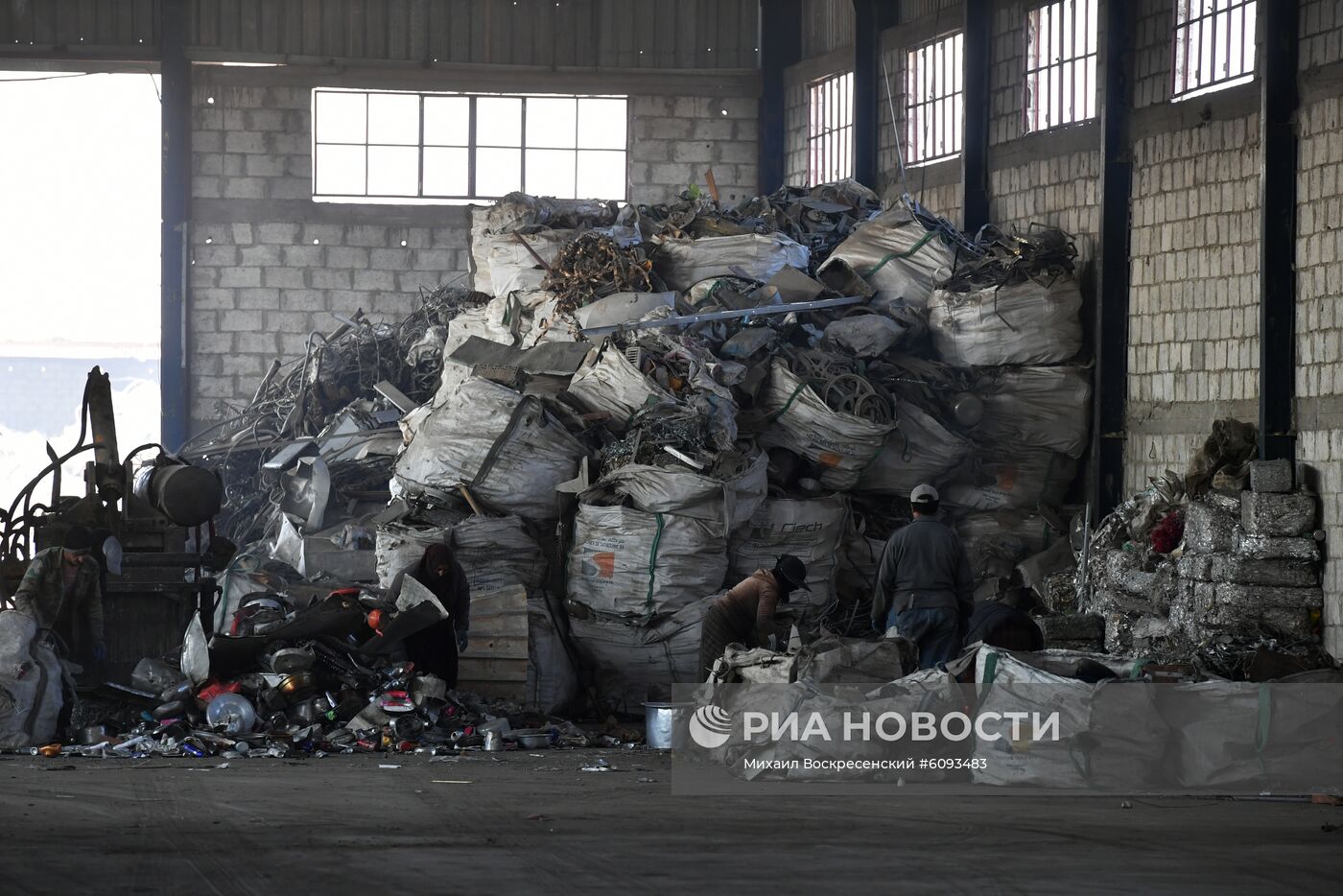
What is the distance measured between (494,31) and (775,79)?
2.79 metres

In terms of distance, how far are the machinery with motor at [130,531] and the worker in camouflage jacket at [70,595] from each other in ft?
0.51

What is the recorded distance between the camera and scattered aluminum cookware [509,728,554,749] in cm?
839

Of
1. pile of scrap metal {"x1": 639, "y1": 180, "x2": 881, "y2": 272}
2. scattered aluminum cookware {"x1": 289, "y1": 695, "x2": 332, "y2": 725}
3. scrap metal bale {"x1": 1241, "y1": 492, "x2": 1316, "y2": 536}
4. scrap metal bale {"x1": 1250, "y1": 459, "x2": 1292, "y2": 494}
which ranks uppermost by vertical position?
pile of scrap metal {"x1": 639, "y1": 180, "x2": 881, "y2": 272}

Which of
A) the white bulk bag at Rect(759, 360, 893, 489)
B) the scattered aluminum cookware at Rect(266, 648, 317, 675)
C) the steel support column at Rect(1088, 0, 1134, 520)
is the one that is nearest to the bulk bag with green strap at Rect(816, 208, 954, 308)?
the steel support column at Rect(1088, 0, 1134, 520)

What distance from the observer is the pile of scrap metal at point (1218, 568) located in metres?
9.30

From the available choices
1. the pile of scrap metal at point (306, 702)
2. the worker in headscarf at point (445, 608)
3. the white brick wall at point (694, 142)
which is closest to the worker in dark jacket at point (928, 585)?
the pile of scrap metal at point (306, 702)

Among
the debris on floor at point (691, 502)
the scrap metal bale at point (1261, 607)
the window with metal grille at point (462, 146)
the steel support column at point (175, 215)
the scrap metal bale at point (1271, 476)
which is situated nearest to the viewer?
the debris on floor at point (691, 502)

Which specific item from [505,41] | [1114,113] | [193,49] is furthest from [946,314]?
[193,49]

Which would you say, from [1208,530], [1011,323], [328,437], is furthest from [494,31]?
[1208,530]

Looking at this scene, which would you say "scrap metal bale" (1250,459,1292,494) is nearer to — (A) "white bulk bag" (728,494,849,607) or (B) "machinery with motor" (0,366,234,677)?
(A) "white bulk bag" (728,494,849,607)

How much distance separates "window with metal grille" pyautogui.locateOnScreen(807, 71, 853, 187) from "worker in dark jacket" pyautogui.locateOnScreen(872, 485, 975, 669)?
811cm

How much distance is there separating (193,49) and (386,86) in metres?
1.85

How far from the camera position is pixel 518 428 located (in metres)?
10.0

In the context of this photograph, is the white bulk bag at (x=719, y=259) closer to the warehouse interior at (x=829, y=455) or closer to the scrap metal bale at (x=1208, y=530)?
the warehouse interior at (x=829, y=455)
